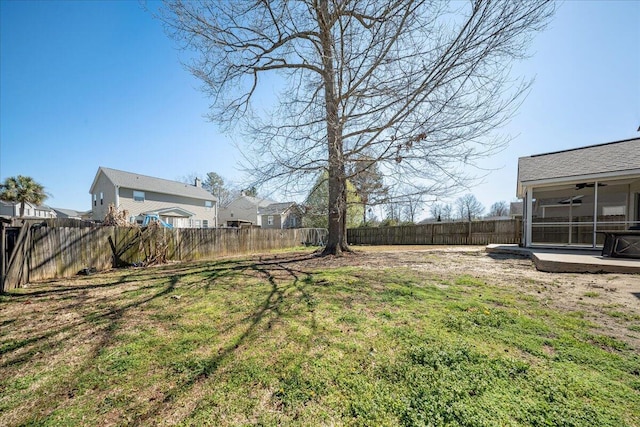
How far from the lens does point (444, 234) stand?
17297 mm

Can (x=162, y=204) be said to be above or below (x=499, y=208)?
below

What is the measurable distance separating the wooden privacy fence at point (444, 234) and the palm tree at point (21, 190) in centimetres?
2853

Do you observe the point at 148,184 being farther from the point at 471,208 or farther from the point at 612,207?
the point at 471,208

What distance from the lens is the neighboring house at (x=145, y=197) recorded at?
1919cm

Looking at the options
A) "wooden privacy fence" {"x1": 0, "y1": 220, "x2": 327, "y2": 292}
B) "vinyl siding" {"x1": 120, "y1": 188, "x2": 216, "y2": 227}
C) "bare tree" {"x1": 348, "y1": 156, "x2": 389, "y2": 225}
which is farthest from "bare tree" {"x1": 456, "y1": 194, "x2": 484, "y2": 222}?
"bare tree" {"x1": 348, "y1": 156, "x2": 389, "y2": 225}

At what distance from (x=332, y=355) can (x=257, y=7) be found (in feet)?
24.5

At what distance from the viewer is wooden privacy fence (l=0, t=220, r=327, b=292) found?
5.04 metres

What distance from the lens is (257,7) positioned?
5.94 metres

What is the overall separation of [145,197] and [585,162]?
2724 centimetres

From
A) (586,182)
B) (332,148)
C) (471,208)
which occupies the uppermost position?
(471,208)

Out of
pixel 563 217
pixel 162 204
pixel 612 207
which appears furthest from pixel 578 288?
pixel 162 204

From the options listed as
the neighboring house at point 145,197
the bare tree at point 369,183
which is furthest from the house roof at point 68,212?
the bare tree at point 369,183

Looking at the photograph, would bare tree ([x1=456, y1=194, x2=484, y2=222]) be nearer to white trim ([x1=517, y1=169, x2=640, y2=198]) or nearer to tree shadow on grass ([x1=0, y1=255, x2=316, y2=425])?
white trim ([x1=517, y1=169, x2=640, y2=198])

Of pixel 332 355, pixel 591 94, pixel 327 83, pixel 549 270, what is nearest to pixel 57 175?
pixel 327 83
